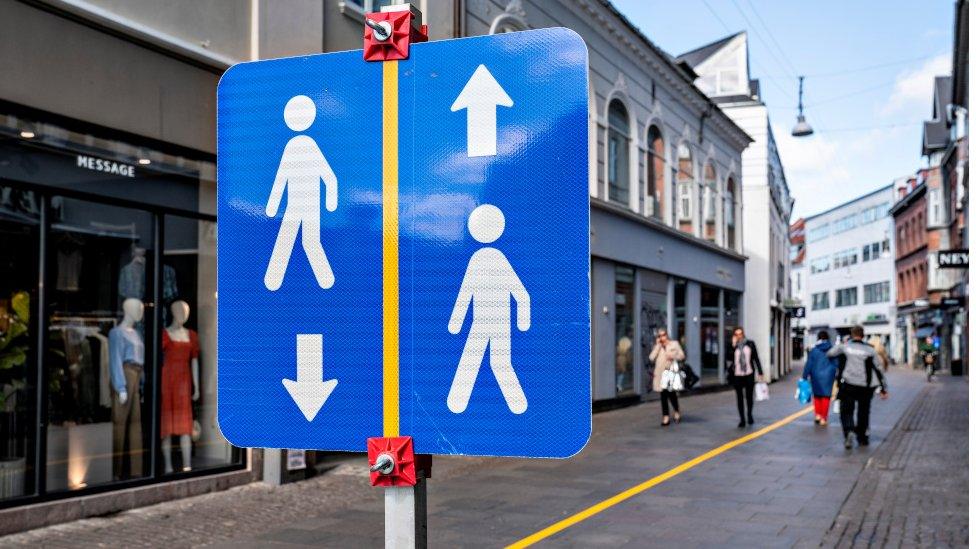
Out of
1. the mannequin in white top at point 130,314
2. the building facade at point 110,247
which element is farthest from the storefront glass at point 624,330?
the mannequin in white top at point 130,314

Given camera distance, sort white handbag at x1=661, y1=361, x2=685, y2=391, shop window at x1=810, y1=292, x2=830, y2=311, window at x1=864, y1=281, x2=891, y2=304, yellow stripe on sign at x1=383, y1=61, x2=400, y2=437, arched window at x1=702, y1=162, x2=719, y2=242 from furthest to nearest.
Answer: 1. shop window at x1=810, y1=292, x2=830, y2=311
2. window at x1=864, y1=281, x2=891, y2=304
3. arched window at x1=702, y1=162, x2=719, y2=242
4. white handbag at x1=661, y1=361, x2=685, y2=391
5. yellow stripe on sign at x1=383, y1=61, x2=400, y2=437

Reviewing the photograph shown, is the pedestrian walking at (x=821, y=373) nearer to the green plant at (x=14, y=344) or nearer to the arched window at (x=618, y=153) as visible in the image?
the arched window at (x=618, y=153)

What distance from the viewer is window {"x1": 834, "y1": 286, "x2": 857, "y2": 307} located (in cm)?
8362

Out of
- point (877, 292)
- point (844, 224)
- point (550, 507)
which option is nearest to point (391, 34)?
point (550, 507)

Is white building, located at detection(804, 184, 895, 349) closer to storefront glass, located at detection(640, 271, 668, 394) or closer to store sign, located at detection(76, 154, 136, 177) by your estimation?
storefront glass, located at detection(640, 271, 668, 394)

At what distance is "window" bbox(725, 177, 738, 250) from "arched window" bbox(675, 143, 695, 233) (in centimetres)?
505

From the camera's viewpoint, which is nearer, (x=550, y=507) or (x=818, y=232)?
(x=550, y=507)

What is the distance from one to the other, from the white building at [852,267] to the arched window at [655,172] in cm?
4904

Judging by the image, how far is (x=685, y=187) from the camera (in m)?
29.0

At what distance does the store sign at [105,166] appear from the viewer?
352 inches

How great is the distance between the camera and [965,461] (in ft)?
44.0

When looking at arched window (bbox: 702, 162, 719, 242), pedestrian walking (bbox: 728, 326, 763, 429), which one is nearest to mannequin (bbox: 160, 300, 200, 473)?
pedestrian walking (bbox: 728, 326, 763, 429)

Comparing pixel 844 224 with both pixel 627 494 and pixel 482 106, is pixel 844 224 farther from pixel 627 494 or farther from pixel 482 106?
pixel 482 106

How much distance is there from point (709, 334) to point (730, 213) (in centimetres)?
605
